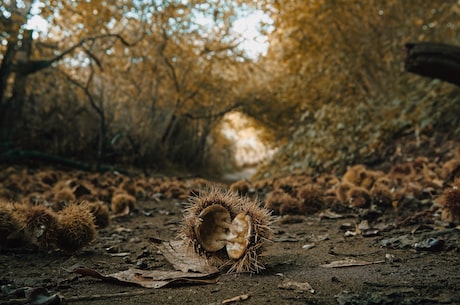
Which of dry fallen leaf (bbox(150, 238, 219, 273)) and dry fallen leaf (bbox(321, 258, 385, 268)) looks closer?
dry fallen leaf (bbox(150, 238, 219, 273))

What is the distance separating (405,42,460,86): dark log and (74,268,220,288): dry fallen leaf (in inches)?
166

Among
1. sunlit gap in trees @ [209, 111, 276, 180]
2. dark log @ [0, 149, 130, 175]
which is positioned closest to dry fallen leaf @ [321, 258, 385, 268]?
dark log @ [0, 149, 130, 175]

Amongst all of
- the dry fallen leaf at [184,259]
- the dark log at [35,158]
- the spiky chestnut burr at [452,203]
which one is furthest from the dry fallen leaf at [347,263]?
the dark log at [35,158]

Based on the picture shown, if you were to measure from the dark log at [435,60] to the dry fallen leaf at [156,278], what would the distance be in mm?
4211

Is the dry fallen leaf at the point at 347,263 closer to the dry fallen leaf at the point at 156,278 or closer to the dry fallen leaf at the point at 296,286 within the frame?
the dry fallen leaf at the point at 296,286

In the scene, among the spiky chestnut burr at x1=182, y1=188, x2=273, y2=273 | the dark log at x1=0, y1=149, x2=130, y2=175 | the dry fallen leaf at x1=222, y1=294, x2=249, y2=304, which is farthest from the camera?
the dark log at x1=0, y1=149, x2=130, y2=175

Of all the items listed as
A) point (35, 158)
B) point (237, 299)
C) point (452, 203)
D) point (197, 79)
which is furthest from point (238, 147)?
point (237, 299)

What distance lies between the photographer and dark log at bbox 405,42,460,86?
15.2 ft

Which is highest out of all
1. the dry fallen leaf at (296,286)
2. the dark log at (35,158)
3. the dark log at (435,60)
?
the dark log at (435,60)

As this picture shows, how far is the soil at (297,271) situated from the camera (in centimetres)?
139

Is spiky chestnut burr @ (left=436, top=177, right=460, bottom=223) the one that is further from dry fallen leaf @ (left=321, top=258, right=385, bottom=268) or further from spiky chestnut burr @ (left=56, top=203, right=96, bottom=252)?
spiky chestnut burr @ (left=56, top=203, right=96, bottom=252)

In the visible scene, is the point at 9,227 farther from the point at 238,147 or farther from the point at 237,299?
the point at 238,147

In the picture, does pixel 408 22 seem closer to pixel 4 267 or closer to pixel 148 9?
pixel 148 9

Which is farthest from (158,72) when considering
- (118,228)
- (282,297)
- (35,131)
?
(282,297)
